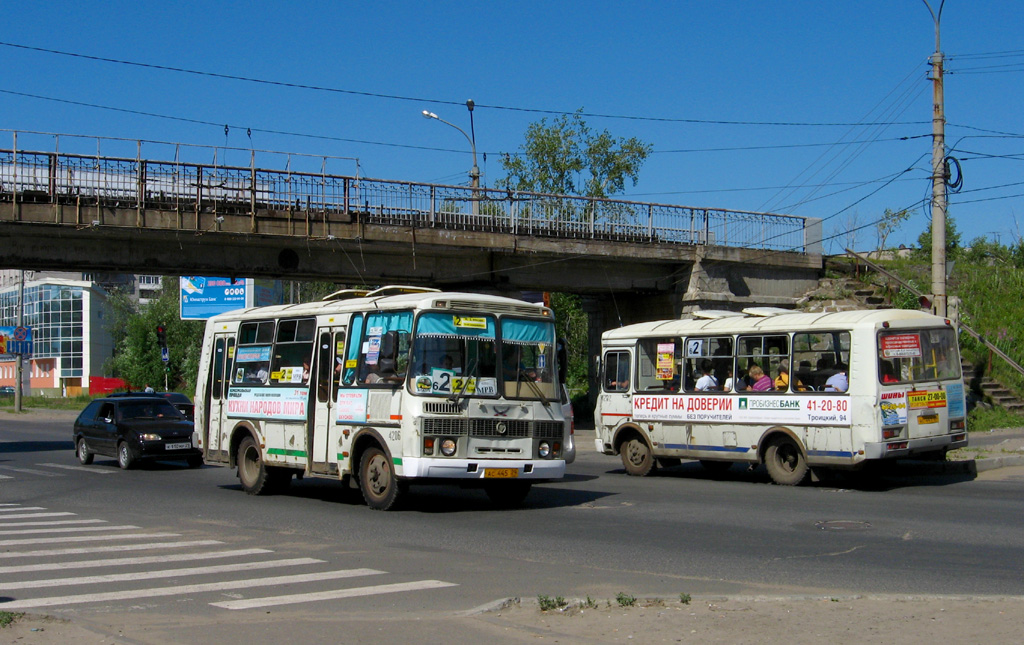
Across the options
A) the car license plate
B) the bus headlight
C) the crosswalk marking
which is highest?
the bus headlight

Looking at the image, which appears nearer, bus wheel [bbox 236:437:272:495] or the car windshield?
bus wheel [bbox 236:437:272:495]

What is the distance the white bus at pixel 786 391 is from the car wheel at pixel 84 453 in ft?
41.2

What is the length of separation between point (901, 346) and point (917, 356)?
15.5 inches

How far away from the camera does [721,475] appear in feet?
63.9

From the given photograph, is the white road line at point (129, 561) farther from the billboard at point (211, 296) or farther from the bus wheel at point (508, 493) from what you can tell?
the billboard at point (211, 296)

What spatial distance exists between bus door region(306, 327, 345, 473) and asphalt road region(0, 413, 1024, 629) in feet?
2.57

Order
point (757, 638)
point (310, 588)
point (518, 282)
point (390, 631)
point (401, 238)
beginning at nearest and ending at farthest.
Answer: point (757, 638) < point (390, 631) < point (310, 588) < point (401, 238) < point (518, 282)

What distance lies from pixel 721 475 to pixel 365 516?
860cm

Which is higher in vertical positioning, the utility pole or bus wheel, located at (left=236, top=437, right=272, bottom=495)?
the utility pole

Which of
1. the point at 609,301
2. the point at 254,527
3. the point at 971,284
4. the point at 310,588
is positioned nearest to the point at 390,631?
the point at 310,588

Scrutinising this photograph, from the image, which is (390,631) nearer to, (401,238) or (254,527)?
(254,527)

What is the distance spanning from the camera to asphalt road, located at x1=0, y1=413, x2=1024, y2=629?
8023 mm

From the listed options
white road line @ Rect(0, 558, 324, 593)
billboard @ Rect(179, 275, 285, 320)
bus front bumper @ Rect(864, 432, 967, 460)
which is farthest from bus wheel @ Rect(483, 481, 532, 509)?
billboard @ Rect(179, 275, 285, 320)

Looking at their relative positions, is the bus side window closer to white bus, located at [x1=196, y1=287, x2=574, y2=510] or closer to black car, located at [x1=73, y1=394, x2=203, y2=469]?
white bus, located at [x1=196, y1=287, x2=574, y2=510]
